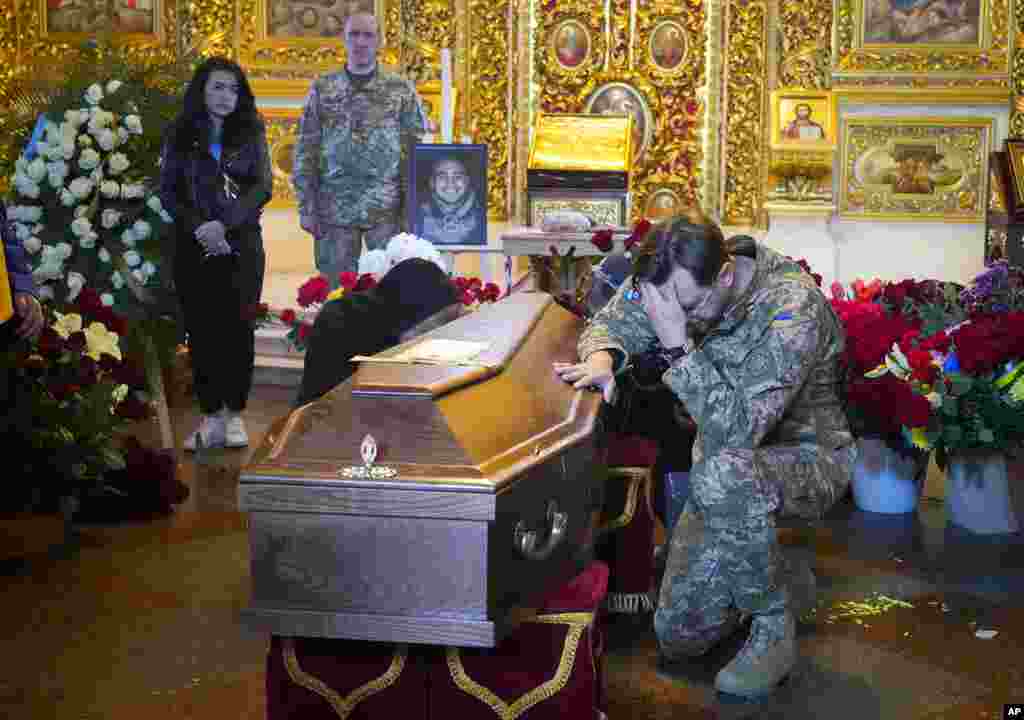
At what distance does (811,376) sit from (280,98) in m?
7.26

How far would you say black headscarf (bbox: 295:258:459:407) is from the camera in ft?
12.5

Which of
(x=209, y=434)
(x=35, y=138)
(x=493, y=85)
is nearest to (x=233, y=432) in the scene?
(x=209, y=434)

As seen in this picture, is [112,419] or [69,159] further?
[69,159]

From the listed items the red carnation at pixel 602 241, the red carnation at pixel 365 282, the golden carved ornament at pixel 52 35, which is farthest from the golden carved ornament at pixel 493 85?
the red carnation at pixel 365 282

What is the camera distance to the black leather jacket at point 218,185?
5625 millimetres

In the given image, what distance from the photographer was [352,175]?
682cm

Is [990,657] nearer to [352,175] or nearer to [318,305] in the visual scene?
[318,305]

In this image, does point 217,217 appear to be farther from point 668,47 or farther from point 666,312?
point 668,47

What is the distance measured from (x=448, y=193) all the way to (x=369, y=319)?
264 cm

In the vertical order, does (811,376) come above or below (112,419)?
above

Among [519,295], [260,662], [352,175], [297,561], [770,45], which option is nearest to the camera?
[297,561]

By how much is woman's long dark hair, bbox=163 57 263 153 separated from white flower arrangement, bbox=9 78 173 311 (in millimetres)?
202

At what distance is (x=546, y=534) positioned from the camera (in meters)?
2.85

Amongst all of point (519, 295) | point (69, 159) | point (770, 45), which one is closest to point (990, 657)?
point (519, 295)
